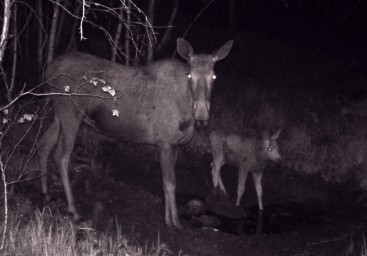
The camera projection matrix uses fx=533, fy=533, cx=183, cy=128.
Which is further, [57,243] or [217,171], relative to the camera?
[217,171]

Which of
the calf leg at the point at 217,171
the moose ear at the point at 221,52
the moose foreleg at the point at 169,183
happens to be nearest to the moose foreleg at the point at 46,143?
the moose foreleg at the point at 169,183

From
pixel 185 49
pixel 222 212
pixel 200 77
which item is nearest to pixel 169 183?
pixel 222 212

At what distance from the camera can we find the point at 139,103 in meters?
9.27

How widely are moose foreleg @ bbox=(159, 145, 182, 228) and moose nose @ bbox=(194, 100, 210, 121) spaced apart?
91 centimetres

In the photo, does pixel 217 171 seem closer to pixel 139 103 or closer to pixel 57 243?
pixel 139 103

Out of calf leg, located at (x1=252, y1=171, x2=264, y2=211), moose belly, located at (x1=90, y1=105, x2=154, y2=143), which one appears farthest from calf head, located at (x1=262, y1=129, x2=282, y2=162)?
moose belly, located at (x1=90, y1=105, x2=154, y2=143)

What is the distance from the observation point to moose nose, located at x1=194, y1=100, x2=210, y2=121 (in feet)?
27.8

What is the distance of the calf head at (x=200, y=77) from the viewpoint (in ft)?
27.9

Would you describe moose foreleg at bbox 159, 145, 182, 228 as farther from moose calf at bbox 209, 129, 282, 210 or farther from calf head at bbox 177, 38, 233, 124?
moose calf at bbox 209, 129, 282, 210

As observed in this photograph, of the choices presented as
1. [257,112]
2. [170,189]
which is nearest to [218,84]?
[257,112]

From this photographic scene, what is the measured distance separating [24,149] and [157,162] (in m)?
3.34

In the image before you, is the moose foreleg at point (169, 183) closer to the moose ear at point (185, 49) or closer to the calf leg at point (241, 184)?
the moose ear at point (185, 49)

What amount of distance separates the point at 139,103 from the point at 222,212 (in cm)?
264

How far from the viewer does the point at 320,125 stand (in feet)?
46.5
